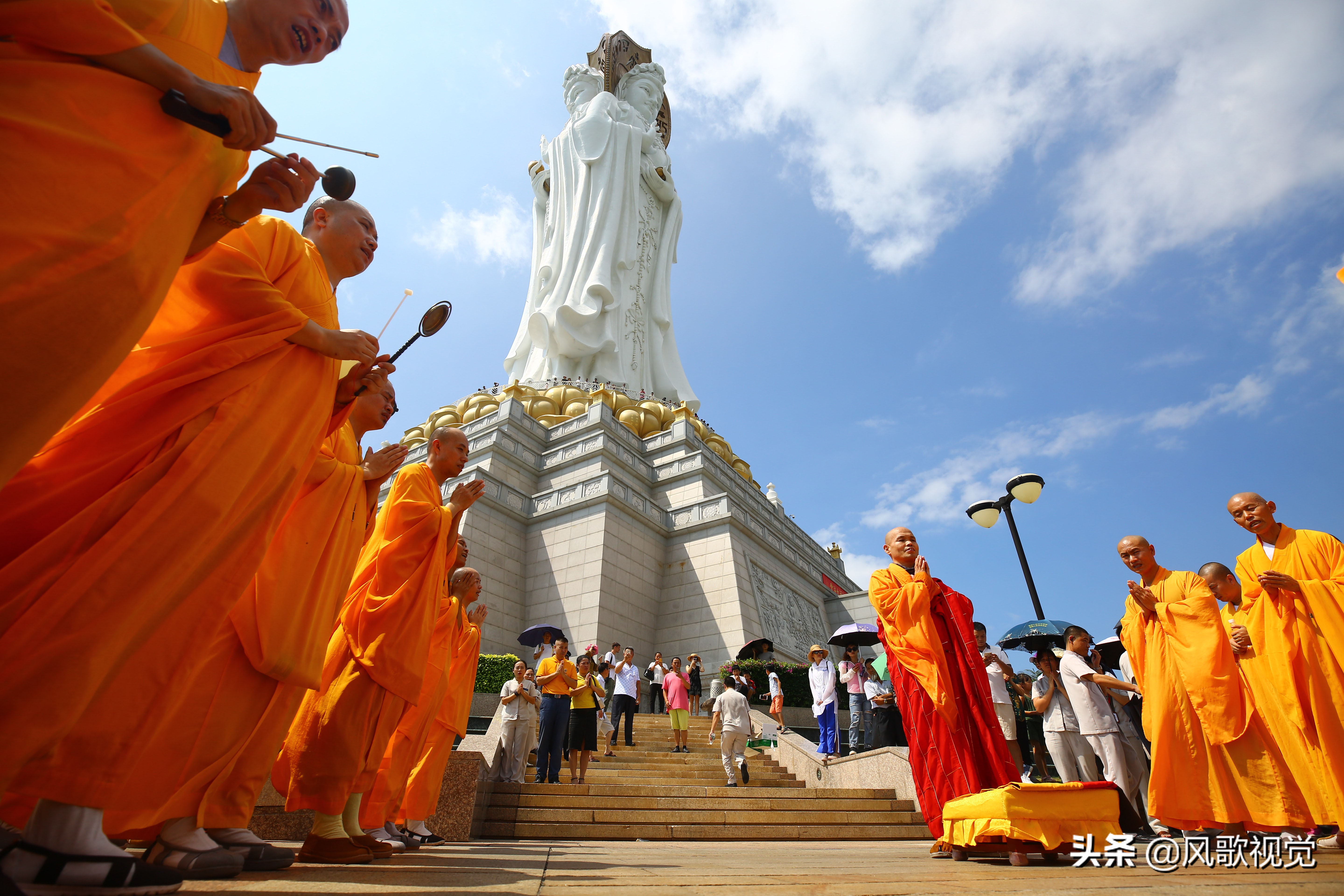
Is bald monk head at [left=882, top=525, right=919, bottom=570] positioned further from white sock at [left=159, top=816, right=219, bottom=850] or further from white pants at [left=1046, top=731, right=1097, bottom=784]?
white sock at [left=159, top=816, right=219, bottom=850]

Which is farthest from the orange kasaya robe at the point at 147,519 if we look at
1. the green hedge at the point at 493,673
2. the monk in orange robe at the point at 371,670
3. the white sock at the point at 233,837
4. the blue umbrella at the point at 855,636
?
the blue umbrella at the point at 855,636

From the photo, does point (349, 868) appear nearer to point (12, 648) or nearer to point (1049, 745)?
point (12, 648)

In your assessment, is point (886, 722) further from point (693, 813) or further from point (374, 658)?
point (374, 658)

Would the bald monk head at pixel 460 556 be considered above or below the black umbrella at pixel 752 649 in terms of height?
below

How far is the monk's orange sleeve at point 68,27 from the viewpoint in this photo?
5.02ft

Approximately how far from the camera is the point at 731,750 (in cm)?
848

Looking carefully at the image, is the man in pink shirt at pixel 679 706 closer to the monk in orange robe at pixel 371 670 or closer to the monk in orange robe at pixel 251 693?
the monk in orange robe at pixel 371 670

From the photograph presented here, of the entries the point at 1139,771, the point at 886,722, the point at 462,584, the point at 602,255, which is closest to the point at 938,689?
the point at 1139,771

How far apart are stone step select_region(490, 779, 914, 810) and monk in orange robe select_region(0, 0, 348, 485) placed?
6.47m

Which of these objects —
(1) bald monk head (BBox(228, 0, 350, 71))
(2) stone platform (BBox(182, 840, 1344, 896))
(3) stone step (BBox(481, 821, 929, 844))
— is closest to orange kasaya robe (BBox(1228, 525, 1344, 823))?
(2) stone platform (BBox(182, 840, 1344, 896))

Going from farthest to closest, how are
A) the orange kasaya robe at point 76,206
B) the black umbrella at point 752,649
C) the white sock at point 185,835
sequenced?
the black umbrella at point 752,649, the white sock at point 185,835, the orange kasaya robe at point 76,206

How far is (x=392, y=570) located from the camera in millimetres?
3396

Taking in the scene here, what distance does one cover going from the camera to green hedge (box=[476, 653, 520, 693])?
11773 millimetres

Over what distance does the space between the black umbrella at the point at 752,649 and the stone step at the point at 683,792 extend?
632 centimetres
